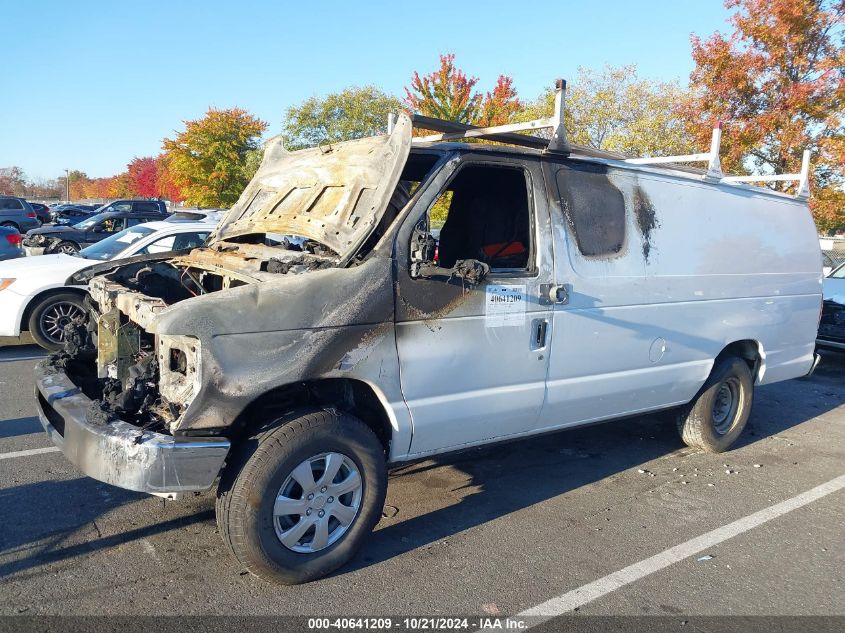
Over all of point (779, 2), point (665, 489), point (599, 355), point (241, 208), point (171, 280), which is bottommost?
point (665, 489)

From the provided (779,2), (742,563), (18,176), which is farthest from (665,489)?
(18,176)

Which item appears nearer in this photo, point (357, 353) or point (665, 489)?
point (357, 353)

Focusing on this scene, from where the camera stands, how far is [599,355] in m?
4.36

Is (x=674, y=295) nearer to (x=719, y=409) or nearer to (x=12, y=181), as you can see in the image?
(x=719, y=409)

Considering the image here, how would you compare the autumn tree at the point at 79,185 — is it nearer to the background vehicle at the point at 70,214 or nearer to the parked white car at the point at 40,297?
the background vehicle at the point at 70,214

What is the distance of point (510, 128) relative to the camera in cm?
400

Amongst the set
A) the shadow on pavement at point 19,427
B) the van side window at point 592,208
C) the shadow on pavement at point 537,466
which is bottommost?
the shadow on pavement at point 537,466

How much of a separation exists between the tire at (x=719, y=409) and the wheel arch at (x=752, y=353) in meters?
0.08

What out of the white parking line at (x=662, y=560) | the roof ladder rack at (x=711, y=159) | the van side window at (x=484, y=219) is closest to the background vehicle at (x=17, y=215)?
the van side window at (x=484, y=219)

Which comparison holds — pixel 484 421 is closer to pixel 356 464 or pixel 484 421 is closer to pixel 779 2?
pixel 356 464

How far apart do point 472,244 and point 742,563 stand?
9.19 feet

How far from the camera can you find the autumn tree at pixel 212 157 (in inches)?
1186

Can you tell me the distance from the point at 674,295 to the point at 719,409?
4.96ft

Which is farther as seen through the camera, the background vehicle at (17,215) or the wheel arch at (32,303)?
the background vehicle at (17,215)
